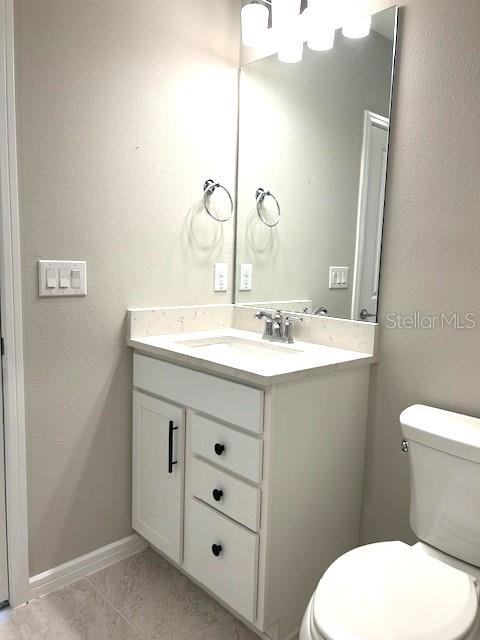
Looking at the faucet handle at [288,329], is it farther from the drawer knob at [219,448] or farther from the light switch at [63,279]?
the light switch at [63,279]

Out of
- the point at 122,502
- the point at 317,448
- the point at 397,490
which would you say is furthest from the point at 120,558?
the point at 397,490

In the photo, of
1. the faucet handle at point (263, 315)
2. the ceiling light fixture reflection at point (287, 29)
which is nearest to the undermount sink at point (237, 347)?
the faucet handle at point (263, 315)

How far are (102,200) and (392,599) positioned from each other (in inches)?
57.3

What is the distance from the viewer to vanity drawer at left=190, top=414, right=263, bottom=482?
4.64ft

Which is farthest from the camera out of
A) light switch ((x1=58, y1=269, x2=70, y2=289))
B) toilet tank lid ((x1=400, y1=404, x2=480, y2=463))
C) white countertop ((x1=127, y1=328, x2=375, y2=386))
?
light switch ((x1=58, y1=269, x2=70, y2=289))

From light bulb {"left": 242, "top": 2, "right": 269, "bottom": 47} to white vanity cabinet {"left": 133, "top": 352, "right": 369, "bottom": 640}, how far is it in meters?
1.28

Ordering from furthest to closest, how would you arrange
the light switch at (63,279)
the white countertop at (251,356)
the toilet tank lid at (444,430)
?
the light switch at (63,279)
the white countertop at (251,356)
the toilet tank lid at (444,430)

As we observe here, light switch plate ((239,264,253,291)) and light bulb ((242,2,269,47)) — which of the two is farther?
light switch plate ((239,264,253,291))

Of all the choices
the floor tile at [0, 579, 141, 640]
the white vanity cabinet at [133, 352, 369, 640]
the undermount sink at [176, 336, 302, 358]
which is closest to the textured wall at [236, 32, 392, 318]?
the undermount sink at [176, 336, 302, 358]

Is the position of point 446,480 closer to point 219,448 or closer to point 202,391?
point 219,448

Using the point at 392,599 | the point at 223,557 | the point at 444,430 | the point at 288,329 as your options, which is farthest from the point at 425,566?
the point at 288,329

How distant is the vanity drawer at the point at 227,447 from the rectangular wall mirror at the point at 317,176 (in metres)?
0.62

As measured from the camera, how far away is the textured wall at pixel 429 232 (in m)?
1.46

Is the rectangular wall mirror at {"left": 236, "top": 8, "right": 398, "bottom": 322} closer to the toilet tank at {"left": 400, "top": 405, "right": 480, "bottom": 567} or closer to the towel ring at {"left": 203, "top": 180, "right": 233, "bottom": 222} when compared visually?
the towel ring at {"left": 203, "top": 180, "right": 233, "bottom": 222}
